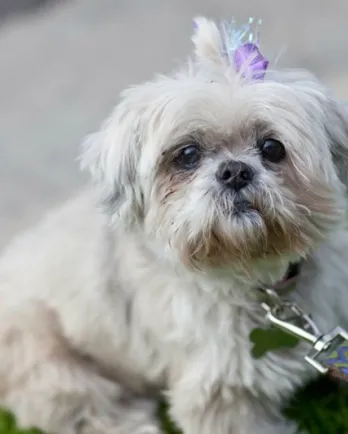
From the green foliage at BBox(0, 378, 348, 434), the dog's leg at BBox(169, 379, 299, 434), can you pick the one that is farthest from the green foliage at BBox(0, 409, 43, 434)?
the dog's leg at BBox(169, 379, 299, 434)

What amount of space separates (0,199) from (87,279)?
1.14m

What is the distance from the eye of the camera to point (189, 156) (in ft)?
4.83

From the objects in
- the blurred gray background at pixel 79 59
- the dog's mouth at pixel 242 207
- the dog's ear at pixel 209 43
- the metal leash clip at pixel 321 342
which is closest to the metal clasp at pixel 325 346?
the metal leash clip at pixel 321 342

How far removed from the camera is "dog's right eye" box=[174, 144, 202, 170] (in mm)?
1465

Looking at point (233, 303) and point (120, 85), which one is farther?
point (120, 85)

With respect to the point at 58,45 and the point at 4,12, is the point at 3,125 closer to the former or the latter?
the point at 58,45

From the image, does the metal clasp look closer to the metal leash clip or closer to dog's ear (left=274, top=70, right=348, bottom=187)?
the metal leash clip

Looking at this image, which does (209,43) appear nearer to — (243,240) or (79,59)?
(243,240)

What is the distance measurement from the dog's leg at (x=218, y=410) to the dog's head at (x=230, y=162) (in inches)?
12.6

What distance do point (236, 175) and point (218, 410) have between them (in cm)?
53

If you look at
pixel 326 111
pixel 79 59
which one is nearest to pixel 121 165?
pixel 326 111

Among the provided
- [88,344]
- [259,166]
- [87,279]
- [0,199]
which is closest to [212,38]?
[259,166]

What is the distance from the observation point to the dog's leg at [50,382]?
1792 millimetres

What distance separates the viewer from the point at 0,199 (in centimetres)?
280
